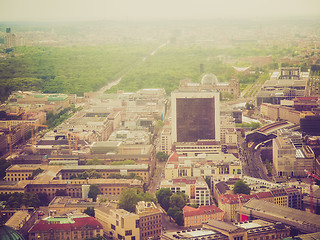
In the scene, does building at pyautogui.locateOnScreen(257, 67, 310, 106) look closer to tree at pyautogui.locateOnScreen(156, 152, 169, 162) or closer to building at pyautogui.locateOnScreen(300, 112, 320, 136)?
building at pyautogui.locateOnScreen(300, 112, 320, 136)

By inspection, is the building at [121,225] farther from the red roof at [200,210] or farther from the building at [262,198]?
the building at [262,198]

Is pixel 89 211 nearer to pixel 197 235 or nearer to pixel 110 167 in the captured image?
pixel 197 235

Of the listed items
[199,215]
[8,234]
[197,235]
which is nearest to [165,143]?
[199,215]

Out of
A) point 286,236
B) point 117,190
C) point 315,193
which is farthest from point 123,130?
point 286,236

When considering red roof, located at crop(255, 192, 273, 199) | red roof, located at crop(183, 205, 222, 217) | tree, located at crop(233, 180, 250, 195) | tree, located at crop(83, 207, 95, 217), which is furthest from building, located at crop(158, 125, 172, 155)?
tree, located at crop(83, 207, 95, 217)

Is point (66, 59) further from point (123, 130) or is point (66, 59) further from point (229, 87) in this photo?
point (123, 130)

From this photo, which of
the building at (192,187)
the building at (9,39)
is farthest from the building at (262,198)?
the building at (9,39)
